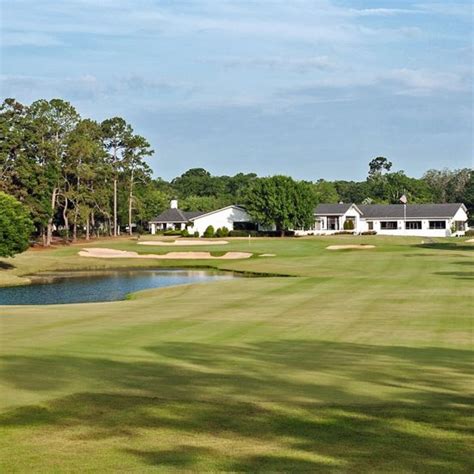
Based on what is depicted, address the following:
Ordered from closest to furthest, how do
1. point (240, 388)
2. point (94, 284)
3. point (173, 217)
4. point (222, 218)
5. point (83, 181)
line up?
point (240, 388)
point (94, 284)
point (83, 181)
point (222, 218)
point (173, 217)

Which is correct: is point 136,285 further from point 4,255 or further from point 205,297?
point 205,297

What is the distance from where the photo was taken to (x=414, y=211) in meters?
122

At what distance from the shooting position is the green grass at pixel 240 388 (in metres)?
9.16

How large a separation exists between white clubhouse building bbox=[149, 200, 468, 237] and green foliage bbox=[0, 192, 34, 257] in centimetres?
5931

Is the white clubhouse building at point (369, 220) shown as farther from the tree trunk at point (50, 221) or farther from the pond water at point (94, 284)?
the pond water at point (94, 284)

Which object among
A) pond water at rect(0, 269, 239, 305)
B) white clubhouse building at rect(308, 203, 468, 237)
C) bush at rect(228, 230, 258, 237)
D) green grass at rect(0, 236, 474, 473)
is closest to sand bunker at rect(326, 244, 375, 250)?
pond water at rect(0, 269, 239, 305)

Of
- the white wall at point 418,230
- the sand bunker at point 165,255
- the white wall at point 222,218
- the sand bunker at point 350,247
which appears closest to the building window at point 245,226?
the white wall at point 222,218

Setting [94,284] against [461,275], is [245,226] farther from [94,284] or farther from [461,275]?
[461,275]

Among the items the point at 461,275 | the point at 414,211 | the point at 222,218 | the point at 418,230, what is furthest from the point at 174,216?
the point at 461,275

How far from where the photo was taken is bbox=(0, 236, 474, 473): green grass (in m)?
9.16

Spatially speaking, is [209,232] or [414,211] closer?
[209,232]

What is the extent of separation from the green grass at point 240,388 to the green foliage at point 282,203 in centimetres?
8380

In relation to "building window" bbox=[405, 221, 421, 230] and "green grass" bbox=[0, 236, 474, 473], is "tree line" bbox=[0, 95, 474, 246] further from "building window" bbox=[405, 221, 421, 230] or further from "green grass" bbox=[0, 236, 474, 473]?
"green grass" bbox=[0, 236, 474, 473]

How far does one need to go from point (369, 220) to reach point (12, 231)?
75495 millimetres
